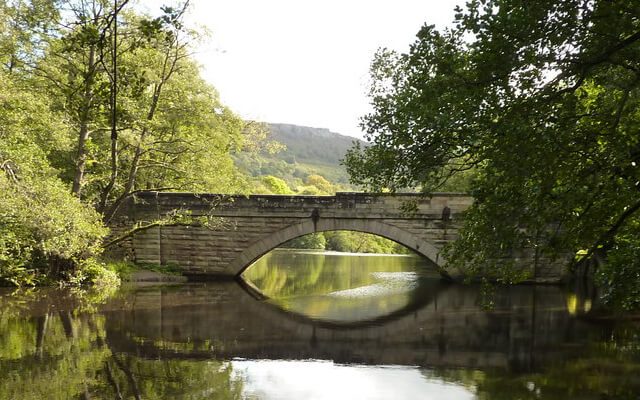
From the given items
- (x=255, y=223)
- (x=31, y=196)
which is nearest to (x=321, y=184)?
(x=255, y=223)

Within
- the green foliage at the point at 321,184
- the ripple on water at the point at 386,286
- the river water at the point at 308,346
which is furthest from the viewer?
the green foliage at the point at 321,184

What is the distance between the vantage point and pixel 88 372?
8930mm

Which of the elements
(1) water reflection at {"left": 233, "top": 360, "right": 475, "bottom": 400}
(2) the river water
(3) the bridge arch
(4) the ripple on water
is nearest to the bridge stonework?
(3) the bridge arch

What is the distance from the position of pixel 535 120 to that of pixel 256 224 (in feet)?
51.0

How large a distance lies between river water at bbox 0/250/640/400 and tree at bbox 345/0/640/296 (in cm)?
227

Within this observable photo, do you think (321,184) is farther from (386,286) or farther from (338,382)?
(338,382)

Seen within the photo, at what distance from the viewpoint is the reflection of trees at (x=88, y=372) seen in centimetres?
798

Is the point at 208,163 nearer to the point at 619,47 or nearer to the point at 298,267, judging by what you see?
the point at 298,267

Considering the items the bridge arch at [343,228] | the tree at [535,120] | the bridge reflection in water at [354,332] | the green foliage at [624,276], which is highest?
the tree at [535,120]

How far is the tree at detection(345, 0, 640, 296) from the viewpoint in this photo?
22.5 ft

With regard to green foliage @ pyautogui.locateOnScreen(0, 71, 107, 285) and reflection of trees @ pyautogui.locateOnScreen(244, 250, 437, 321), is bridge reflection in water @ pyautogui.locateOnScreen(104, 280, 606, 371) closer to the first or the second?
reflection of trees @ pyautogui.locateOnScreen(244, 250, 437, 321)

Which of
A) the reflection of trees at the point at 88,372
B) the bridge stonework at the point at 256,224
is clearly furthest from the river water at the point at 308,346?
the bridge stonework at the point at 256,224

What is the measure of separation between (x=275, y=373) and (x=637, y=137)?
6707 mm

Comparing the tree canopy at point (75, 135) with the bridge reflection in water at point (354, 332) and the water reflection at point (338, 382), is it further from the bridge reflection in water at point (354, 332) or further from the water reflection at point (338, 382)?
the water reflection at point (338, 382)
